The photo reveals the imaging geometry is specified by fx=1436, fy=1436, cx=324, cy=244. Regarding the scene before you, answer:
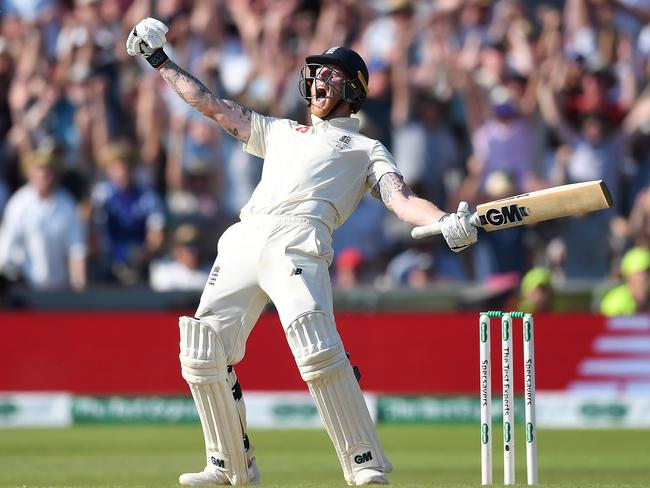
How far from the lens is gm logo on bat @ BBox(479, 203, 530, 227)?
16.2 ft

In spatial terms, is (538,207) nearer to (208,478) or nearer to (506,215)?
(506,215)

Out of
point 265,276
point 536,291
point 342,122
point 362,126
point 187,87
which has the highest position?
point 362,126

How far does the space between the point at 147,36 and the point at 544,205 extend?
5.44ft

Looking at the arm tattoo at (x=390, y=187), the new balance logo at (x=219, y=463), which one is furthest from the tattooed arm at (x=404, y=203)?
the new balance logo at (x=219, y=463)

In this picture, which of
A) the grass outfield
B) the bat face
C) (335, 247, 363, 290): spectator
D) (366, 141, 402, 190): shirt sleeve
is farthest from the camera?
(335, 247, 363, 290): spectator

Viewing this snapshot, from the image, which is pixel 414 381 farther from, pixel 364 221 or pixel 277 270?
pixel 277 270

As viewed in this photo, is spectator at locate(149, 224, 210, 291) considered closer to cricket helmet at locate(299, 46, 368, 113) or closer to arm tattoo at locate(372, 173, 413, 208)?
cricket helmet at locate(299, 46, 368, 113)

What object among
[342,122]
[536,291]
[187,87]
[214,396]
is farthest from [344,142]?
[536,291]

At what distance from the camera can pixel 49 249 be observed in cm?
1040

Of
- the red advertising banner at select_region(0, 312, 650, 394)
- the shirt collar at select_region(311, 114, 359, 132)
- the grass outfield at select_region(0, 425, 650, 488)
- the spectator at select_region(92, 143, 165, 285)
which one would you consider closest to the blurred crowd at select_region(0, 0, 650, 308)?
the spectator at select_region(92, 143, 165, 285)

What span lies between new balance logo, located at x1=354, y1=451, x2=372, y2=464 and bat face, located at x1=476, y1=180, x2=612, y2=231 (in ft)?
3.15

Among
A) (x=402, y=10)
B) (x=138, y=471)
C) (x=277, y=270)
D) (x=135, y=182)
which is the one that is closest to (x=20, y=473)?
(x=138, y=471)

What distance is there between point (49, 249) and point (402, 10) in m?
3.30

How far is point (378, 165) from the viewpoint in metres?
5.39
